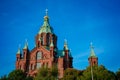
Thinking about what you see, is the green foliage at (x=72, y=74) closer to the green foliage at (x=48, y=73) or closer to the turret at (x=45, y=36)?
the green foliage at (x=48, y=73)

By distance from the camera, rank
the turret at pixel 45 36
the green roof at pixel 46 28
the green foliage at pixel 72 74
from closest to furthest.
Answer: the green foliage at pixel 72 74 → the turret at pixel 45 36 → the green roof at pixel 46 28

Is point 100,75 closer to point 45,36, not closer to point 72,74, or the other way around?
point 72,74

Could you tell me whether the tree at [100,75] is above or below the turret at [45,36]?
below

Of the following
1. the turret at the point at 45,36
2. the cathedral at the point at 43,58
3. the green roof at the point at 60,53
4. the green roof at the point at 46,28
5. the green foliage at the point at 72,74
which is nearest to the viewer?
the green foliage at the point at 72,74

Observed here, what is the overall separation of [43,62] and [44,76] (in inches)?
539

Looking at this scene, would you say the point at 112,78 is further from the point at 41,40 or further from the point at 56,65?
the point at 41,40

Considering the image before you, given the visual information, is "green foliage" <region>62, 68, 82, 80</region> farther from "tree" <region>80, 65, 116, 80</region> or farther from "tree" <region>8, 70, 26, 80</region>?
"tree" <region>8, 70, 26, 80</region>

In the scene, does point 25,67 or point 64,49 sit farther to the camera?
point 64,49

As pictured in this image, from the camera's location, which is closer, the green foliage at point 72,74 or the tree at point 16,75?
the green foliage at point 72,74

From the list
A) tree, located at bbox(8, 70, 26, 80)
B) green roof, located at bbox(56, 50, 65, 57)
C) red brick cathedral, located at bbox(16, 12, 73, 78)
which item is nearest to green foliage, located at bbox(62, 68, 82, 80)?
red brick cathedral, located at bbox(16, 12, 73, 78)

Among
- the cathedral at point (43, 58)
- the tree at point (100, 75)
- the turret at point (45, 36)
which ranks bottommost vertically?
the tree at point (100, 75)

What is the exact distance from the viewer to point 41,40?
365 ft

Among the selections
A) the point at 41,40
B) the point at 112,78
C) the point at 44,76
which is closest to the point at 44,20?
the point at 41,40

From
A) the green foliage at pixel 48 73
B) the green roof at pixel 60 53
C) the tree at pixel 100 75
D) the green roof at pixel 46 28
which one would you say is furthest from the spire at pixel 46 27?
the tree at pixel 100 75
